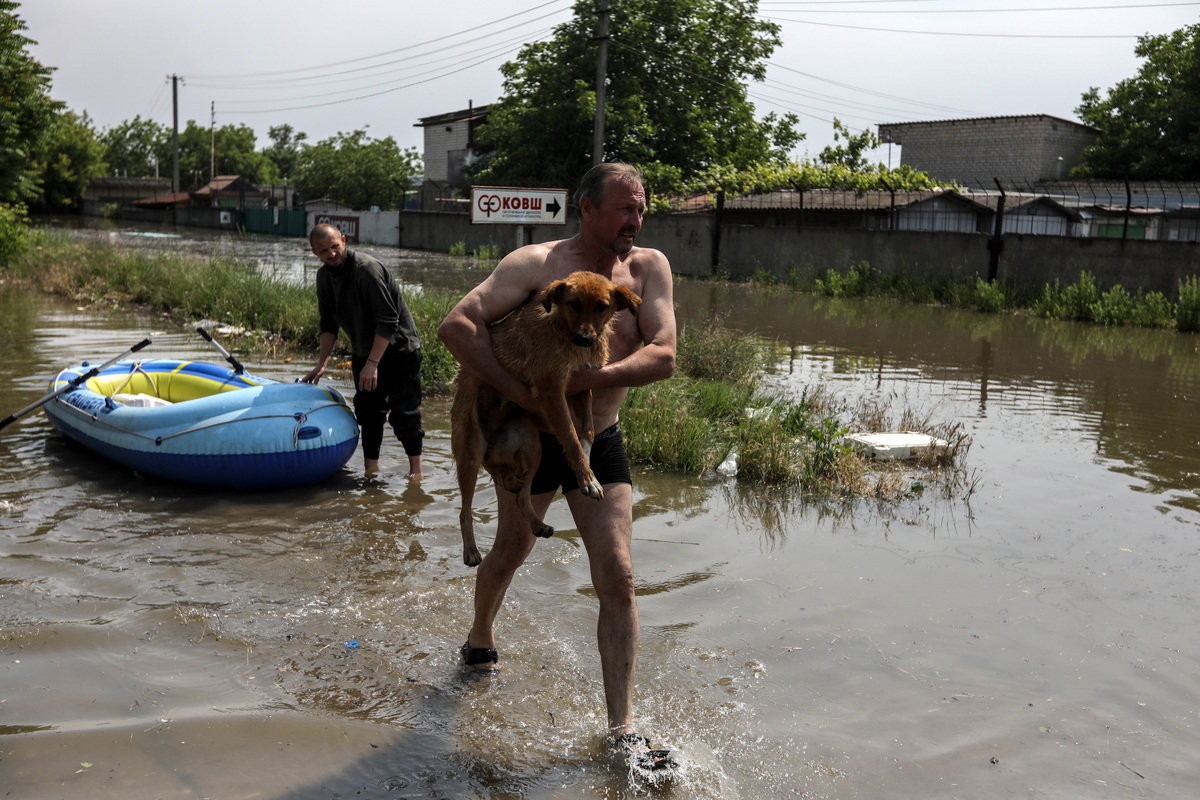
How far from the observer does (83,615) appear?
15.6 ft

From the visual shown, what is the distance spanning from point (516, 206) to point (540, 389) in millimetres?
7216

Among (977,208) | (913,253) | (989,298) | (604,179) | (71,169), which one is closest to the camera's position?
(604,179)

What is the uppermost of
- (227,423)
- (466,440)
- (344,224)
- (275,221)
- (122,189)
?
(122,189)

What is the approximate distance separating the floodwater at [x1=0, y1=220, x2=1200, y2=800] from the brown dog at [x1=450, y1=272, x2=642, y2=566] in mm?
1013

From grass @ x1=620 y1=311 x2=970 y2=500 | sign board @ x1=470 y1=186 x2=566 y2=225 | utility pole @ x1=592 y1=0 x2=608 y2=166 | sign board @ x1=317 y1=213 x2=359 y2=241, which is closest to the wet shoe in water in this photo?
grass @ x1=620 y1=311 x2=970 y2=500

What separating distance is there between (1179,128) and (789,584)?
42.3 m

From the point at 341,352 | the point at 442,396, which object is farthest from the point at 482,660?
the point at 341,352

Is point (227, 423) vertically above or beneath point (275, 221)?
beneath

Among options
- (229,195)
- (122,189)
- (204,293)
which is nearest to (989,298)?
(204,293)

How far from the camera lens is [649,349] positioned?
11.6ft

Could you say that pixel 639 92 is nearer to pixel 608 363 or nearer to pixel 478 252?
pixel 478 252

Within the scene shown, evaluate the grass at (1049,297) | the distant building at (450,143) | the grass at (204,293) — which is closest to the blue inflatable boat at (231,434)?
the grass at (204,293)

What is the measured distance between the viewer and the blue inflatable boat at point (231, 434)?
268 inches

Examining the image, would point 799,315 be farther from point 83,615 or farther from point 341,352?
point 83,615
